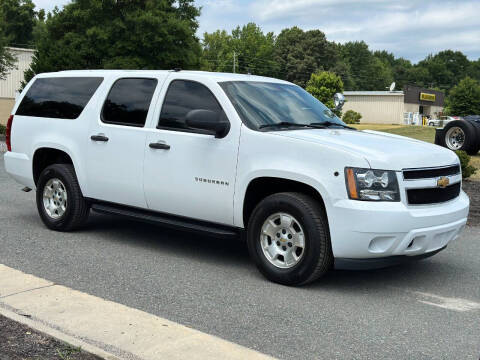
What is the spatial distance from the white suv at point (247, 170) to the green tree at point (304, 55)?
10133cm

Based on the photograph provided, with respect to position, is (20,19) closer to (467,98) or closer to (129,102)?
(467,98)

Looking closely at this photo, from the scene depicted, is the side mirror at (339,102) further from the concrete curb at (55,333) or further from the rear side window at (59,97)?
the concrete curb at (55,333)

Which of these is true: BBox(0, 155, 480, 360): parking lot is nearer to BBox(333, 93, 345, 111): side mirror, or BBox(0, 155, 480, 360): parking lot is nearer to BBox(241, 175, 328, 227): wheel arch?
BBox(241, 175, 328, 227): wheel arch

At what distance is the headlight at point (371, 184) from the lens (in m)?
5.08

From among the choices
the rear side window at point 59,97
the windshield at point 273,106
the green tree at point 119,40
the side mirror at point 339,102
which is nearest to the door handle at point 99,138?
the rear side window at point 59,97

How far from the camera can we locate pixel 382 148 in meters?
5.36

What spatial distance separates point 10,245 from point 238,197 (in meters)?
2.86

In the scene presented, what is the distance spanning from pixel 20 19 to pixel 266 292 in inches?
3745

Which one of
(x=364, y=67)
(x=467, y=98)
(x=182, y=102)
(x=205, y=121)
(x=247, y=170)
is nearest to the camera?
(x=247, y=170)

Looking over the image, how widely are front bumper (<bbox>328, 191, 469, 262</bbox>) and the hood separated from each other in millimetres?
357

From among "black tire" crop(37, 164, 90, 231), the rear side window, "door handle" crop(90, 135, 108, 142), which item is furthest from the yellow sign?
"door handle" crop(90, 135, 108, 142)

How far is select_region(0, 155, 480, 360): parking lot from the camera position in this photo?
14.0 ft

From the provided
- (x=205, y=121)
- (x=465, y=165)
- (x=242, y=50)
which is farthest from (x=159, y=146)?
(x=242, y=50)

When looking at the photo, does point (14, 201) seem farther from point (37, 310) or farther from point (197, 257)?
point (37, 310)
